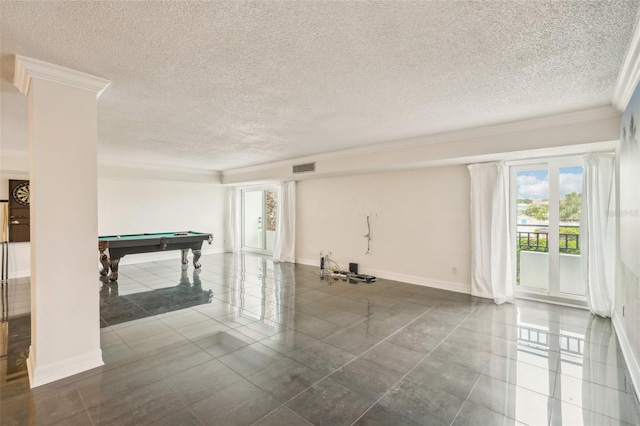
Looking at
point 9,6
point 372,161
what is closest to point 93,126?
point 9,6

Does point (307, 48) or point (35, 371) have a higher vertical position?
point (307, 48)

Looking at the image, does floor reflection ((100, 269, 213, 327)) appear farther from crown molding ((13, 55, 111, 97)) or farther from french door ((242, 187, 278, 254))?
french door ((242, 187, 278, 254))

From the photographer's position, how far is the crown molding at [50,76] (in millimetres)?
2405

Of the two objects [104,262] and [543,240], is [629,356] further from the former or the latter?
[104,262]

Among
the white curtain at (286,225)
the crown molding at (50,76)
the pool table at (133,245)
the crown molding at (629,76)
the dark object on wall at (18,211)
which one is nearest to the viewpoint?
the crown molding at (629,76)

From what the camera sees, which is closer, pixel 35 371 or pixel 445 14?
pixel 445 14

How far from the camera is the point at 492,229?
4844 mm

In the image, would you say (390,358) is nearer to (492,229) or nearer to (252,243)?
(492,229)

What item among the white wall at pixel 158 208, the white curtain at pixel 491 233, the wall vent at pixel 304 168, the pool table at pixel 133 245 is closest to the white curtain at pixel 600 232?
the white curtain at pixel 491 233

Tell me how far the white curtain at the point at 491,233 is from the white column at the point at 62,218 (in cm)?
516

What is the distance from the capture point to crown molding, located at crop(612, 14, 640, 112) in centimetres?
208

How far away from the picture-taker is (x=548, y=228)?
472 centimetres

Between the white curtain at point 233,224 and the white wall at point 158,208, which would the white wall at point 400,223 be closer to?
the white curtain at point 233,224

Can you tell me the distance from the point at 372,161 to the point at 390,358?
3.69 m
